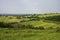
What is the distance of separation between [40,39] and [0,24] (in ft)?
82.3

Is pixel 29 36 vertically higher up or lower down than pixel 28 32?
higher up

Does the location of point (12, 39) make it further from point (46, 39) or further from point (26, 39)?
point (46, 39)

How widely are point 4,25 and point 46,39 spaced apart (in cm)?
2470

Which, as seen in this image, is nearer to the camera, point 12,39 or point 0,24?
point 12,39

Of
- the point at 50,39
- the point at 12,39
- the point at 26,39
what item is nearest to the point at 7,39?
the point at 12,39

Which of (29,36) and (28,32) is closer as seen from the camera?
(29,36)

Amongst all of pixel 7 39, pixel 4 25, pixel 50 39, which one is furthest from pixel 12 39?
pixel 4 25

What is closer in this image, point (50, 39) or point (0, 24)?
point (50, 39)

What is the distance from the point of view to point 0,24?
1988 inches

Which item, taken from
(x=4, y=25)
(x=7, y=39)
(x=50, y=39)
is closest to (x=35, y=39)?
(x=50, y=39)

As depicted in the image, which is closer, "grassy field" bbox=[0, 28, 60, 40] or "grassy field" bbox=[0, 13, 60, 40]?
"grassy field" bbox=[0, 28, 60, 40]

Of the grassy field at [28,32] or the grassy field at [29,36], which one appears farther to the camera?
the grassy field at [28,32]

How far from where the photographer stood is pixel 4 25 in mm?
49656

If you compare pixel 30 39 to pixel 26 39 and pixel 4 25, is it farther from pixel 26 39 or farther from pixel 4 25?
pixel 4 25
